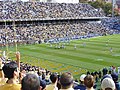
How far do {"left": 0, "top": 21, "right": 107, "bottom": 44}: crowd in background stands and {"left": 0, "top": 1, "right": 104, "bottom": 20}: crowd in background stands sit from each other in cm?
207

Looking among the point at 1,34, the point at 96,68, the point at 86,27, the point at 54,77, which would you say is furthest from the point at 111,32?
the point at 54,77

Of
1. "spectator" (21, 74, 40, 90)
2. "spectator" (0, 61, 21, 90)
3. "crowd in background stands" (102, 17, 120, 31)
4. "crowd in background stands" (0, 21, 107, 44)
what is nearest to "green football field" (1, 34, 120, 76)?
"crowd in background stands" (0, 21, 107, 44)

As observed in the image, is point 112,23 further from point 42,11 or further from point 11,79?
point 11,79

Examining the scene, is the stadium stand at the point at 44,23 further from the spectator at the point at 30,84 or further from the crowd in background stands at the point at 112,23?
the spectator at the point at 30,84

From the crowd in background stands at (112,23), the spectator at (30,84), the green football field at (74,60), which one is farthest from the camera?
the crowd in background stands at (112,23)

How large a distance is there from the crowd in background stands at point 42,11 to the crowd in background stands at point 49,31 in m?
2.07

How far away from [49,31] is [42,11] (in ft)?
29.2

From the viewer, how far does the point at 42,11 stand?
7088 centimetres

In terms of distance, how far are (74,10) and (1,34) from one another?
27878mm

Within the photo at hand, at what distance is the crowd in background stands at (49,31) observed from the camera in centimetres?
5621

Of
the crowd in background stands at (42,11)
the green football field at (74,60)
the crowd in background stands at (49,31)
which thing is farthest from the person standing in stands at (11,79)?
the crowd in background stands at (42,11)

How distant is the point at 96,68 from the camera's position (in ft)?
95.4

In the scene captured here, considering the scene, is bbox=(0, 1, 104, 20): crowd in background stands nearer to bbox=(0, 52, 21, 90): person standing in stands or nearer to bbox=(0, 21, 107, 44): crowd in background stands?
bbox=(0, 21, 107, 44): crowd in background stands

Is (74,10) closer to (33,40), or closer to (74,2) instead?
(74,2)
